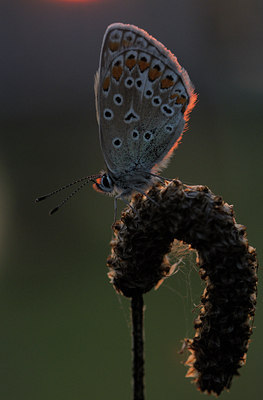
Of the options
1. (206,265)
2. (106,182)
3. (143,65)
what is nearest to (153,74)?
(143,65)

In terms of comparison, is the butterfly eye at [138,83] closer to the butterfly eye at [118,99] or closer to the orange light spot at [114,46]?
the butterfly eye at [118,99]

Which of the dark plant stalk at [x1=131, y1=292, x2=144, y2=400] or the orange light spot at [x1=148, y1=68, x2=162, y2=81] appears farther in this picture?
the orange light spot at [x1=148, y1=68, x2=162, y2=81]

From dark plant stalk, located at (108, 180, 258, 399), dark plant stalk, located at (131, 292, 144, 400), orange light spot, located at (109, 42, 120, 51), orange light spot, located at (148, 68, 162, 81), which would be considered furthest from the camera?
orange light spot, located at (148, 68, 162, 81)

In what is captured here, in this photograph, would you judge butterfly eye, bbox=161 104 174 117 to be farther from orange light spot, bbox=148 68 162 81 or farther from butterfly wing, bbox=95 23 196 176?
orange light spot, bbox=148 68 162 81

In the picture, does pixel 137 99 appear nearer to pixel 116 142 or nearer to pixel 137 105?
pixel 137 105

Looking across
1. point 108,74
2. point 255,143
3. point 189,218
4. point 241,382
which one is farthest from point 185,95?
point 255,143

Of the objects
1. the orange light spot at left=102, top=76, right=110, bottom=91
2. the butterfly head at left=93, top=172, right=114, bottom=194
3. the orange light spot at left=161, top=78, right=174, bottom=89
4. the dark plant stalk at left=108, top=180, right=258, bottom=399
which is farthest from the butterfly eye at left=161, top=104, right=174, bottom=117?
the dark plant stalk at left=108, top=180, right=258, bottom=399

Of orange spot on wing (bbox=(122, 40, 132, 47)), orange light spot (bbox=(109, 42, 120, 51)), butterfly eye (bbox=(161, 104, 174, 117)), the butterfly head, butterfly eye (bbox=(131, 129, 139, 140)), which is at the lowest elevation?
the butterfly head
